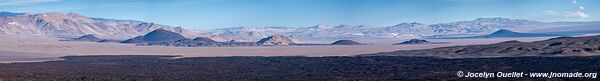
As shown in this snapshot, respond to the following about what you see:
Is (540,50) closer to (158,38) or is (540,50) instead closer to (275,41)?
(275,41)

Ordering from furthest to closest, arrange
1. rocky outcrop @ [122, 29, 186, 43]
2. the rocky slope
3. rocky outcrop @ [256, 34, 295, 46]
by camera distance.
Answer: rocky outcrop @ [122, 29, 186, 43]
rocky outcrop @ [256, 34, 295, 46]
the rocky slope

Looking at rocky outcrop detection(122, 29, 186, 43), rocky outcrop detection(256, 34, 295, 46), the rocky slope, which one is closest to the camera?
the rocky slope

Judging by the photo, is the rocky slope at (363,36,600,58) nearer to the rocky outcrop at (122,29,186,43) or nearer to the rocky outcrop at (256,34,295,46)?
the rocky outcrop at (256,34,295,46)

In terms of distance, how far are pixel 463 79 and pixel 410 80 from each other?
2.48m

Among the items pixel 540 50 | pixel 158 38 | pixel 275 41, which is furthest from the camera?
pixel 158 38

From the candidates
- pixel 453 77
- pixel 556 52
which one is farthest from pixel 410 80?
pixel 556 52

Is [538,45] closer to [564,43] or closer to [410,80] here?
[564,43]

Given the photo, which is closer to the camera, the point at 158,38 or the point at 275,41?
the point at 275,41

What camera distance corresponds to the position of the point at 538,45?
229 feet

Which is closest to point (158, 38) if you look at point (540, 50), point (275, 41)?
point (275, 41)

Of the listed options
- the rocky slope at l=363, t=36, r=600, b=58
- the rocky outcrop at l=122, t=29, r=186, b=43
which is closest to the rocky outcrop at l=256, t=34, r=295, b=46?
the rocky outcrop at l=122, t=29, r=186, b=43

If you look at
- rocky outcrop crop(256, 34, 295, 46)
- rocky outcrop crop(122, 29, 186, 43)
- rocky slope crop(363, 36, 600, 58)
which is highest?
rocky outcrop crop(122, 29, 186, 43)

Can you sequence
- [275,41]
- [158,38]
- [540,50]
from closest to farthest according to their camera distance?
[540,50]
[275,41]
[158,38]

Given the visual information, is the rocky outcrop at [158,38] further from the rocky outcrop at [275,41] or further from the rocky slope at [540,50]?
the rocky slope at [540,50]
